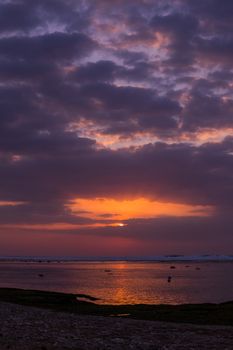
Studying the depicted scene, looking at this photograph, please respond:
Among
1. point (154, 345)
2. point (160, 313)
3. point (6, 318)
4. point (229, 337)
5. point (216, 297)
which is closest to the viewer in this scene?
point (154, 345)

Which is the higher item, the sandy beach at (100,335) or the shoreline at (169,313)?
the sandy beach at (100,335)

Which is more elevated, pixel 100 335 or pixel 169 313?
pixel 100 335

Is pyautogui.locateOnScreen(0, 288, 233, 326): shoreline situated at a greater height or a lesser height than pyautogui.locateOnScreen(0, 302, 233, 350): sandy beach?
lesser

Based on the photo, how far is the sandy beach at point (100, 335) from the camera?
23.0 m

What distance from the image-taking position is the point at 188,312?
44844 millimetres

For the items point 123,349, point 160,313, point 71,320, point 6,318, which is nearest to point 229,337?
point 123,349

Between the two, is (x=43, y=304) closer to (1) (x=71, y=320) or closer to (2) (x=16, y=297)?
(2) (x=16, y=297)

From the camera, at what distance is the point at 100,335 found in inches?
1028

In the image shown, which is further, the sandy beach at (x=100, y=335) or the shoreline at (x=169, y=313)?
the shoreline at (x=169, y=313)

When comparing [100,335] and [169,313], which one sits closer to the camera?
[100,335]

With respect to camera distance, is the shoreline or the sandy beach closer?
the sandy beach

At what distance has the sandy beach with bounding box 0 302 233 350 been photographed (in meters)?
23.0

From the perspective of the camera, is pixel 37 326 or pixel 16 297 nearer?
pixel 37 326

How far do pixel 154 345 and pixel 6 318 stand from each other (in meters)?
11.9
